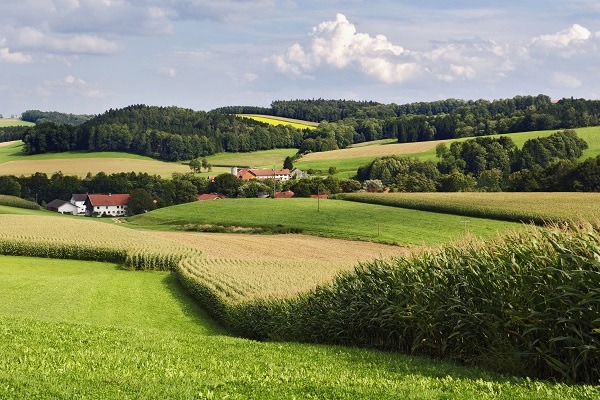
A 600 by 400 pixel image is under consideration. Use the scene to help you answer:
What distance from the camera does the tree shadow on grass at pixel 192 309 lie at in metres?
24.3

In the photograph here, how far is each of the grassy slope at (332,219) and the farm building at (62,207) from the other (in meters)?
30.7

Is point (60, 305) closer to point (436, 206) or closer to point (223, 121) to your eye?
point (436, 206)

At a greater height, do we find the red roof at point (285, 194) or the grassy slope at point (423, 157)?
the grassy slope at point (423, 157)

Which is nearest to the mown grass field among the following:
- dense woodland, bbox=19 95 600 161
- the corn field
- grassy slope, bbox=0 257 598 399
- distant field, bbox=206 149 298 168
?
dense woodland, bbox=19 95 600 161

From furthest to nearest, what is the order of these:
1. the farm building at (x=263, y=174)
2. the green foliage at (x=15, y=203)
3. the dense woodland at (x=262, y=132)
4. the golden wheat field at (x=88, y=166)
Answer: the dense woodland at (x=262, y=132) < the farm building at (x=263, y=174) < the golden wheat field at (x=88, y=166) < the green foliage at (x=15, y=203)

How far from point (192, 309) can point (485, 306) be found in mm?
18374

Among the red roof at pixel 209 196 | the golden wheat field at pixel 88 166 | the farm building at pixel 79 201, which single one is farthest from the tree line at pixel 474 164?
the farm building at pixel 79 201

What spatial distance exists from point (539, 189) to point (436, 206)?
22005mm

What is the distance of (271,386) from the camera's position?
9.45 meters

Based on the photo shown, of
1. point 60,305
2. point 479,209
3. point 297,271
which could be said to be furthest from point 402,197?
point 60,305

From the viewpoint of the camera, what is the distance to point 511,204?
64.6 meters

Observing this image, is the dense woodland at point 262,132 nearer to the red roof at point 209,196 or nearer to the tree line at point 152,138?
the tree line at point 152,138

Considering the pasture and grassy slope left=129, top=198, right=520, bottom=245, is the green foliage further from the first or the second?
the pasture

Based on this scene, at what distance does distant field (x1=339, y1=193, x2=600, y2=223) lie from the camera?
58.3m
